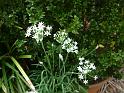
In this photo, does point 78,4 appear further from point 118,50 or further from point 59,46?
point 118,50

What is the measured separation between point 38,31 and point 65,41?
23 centimetres

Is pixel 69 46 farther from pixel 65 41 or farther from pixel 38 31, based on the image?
pixel 38 31

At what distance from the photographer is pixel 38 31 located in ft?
8.29

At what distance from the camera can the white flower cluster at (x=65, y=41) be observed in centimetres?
257

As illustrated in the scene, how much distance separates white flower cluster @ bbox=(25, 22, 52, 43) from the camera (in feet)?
8.29

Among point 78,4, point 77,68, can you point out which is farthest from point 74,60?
point 78,4

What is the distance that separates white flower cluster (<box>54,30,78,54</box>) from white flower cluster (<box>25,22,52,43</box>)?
0.26 ft

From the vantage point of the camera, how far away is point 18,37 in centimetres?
279

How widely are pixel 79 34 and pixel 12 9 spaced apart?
1.95ft

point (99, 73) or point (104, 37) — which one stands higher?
point (104, 37)

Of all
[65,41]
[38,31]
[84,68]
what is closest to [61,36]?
[65,41]

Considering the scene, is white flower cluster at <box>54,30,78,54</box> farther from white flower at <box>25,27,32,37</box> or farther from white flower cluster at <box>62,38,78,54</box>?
white flower at <box>25,27,32,37</box>

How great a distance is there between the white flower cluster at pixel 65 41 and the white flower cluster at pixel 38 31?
8cm

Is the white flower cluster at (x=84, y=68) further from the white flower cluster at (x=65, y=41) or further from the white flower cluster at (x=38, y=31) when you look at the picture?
the white flower cluster at (x=38, y=31)
